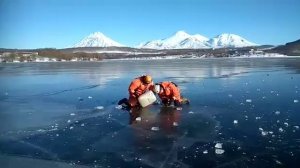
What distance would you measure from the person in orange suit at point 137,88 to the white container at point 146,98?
0.87 ft

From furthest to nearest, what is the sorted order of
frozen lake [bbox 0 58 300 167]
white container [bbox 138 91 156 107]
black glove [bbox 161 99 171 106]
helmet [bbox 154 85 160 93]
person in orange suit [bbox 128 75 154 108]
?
black glove [bbox 161 99 171 106] < helmet [bbox 154 85 160 93] < person in orange suit [bbox 128 75 154 108] < white container [bbox 138 91 156 107] < frozen lake [bbox 0 58 300 167]

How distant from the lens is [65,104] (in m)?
13.7

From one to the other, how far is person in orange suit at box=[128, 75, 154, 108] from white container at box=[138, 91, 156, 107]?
0.26 metres

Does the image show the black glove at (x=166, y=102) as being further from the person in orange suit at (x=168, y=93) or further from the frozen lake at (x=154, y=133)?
the frozen lake at (x=154, y=133)

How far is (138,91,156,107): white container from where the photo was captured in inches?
500

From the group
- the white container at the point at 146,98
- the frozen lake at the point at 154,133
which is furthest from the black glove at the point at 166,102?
the white container at the point at 146,98

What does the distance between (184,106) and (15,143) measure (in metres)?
5.92

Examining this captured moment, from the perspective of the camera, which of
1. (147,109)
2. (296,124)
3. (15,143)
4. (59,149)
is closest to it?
(59,149)

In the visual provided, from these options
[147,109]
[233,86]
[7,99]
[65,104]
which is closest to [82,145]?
[147,109]

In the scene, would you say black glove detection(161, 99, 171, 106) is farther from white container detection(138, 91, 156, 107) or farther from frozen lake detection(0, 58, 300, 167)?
white container detection(138, 91, 156, 107)

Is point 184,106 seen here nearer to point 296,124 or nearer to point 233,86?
point 296,124

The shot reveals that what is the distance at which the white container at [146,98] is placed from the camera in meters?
12.7

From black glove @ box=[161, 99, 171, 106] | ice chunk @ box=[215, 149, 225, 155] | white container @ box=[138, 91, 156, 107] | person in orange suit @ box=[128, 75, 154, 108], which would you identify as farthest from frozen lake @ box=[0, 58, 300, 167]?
person in orange suit @ box=[128, 75, 154, 108]

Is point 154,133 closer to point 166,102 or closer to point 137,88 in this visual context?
point 137,88
